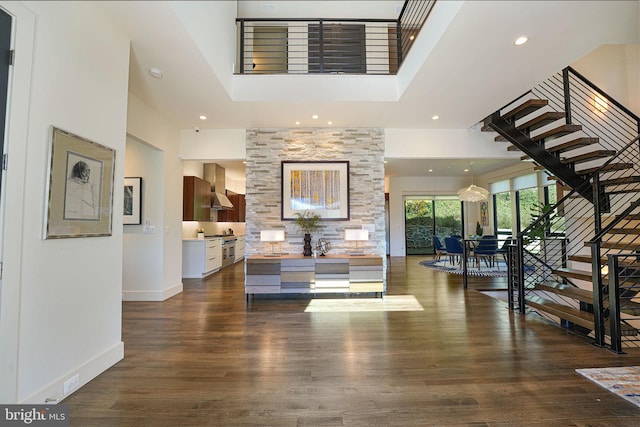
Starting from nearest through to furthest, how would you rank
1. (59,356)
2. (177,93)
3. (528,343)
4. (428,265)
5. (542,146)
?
(59,356)
(528,343)
(177,93)
(542,146)
(428,265)

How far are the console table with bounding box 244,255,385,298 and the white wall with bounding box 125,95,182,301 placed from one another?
1.41 m

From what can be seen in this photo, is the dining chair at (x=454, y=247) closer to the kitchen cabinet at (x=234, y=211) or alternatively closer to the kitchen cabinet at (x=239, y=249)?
the kitchen cabinet at (x=239, y=249)

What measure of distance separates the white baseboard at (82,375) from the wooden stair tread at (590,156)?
669 cm

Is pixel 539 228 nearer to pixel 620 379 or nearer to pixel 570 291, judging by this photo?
pixel 570 291

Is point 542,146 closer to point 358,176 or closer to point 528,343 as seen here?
point 358,176

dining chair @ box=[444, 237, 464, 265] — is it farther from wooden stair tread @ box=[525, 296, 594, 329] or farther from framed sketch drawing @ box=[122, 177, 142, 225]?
framed sketch drawing @ box=[122, 177, 142, 225]

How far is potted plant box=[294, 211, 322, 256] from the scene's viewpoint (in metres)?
5.19

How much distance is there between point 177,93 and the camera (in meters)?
4.02

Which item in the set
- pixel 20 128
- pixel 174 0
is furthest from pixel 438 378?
pixel 174 0

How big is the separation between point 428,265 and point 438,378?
6762 millimetres

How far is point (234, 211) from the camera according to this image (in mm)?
9891

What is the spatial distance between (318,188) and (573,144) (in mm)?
4048

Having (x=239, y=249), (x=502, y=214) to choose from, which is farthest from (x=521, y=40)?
(x=239, y=249)

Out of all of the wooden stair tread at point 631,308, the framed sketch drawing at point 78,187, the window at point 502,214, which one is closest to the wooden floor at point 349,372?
the wooden stair tread at point 631,308
